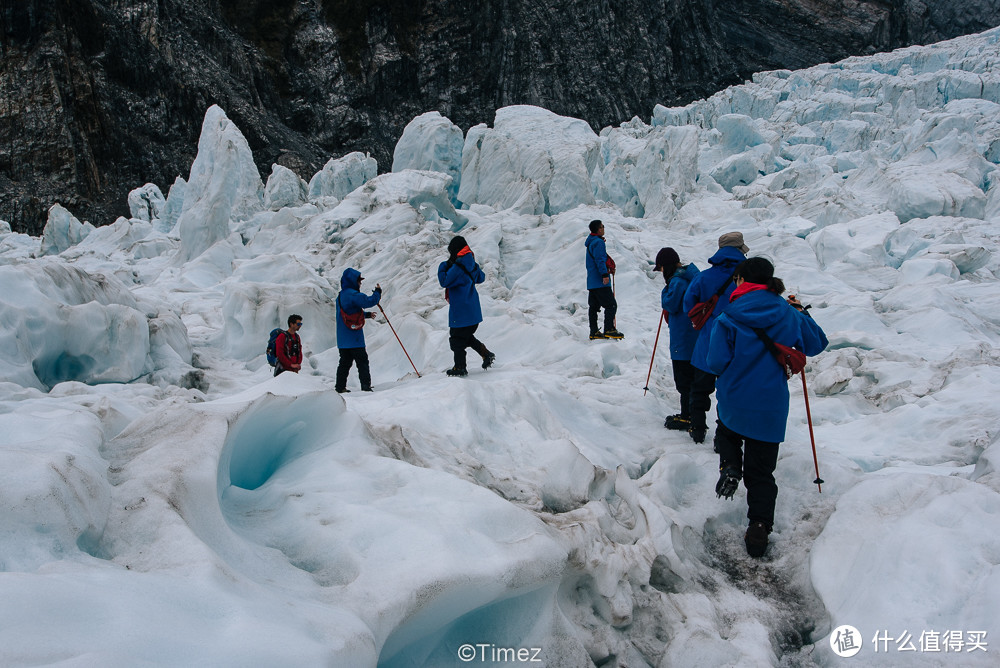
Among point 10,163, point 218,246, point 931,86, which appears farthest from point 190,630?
point 10,163

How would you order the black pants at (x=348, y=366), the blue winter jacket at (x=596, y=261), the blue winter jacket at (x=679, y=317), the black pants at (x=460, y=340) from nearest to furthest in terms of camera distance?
1. the blue winter jacket at (x=679, y=317)
2. the black pants at (x=460, y=340)
3. the black pants at (x=348, y=366)
4. the blue winter jacket at (x=596, y=261)

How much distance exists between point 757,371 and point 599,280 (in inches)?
140

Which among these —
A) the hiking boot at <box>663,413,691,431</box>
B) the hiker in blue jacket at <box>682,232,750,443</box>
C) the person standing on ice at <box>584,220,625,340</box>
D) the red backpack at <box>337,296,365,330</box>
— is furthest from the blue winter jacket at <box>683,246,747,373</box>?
the red backpack at <box>337,296,365,330</box>

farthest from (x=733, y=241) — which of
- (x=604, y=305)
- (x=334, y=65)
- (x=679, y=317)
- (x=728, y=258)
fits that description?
(x=334, y=65)

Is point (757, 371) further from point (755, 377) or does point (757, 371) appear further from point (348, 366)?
point (348, 366)

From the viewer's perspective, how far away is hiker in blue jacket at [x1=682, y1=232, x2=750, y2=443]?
346cm

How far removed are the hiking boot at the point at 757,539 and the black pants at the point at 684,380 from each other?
1387 mm

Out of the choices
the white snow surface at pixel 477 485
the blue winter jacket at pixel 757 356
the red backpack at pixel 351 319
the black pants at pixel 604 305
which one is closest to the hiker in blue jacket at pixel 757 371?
the blue winter jacket at pixel 757 356

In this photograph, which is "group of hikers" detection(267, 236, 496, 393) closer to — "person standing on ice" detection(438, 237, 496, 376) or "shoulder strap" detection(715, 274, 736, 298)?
"person standing on ice" detection(438, 237, 496, 376)

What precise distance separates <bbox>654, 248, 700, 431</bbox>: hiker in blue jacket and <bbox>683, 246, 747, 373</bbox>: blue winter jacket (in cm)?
25

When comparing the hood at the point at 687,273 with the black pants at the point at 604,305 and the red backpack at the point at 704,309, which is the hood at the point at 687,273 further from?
the black pants at the point at 604,305

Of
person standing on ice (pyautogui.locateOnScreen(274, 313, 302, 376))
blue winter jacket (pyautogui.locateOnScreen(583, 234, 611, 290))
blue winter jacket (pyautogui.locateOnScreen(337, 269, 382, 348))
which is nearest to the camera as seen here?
blue winter jacket (pyautogui.locateOnScreen(337, 269, 382, 348))

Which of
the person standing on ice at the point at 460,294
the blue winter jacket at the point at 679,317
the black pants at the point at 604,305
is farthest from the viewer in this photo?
the black pants at the point at 604,305

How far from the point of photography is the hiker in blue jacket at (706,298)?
136 inches
